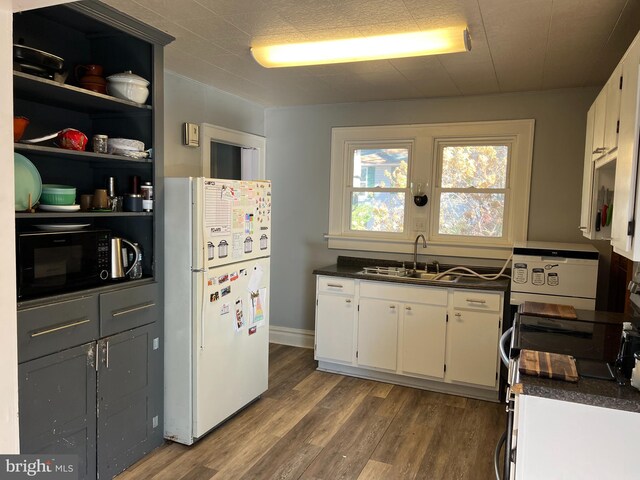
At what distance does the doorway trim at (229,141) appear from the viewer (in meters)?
3.81

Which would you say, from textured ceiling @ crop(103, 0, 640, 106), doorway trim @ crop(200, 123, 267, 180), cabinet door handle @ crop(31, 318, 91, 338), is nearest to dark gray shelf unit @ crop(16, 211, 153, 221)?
cabinet door handle @ crop(31, 318, 91, 338)

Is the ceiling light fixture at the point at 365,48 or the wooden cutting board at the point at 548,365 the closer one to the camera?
the wooden cutting board at the point at 548,365

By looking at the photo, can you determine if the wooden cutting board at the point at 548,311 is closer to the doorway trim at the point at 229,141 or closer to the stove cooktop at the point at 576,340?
the stove cooktop at the point at 576,340

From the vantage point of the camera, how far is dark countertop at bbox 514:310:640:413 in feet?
4.84

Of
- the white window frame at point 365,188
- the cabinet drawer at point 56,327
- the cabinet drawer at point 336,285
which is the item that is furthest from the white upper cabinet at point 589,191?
the cabinet drawer at point 56,327

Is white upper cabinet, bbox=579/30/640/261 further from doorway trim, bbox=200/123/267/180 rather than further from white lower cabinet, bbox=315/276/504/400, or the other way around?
doorway trim, bbox=200/123/267/180

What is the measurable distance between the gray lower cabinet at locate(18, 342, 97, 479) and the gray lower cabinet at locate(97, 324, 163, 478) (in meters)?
0.06

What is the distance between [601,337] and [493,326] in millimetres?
1322

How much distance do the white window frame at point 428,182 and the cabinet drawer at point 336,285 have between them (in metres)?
0.59

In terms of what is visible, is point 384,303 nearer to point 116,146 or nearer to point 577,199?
point 577,199

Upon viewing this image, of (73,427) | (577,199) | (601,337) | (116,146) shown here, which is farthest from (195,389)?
(577,199)

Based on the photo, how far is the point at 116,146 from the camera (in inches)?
102

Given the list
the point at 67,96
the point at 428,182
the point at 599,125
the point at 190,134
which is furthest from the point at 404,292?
the point at 67,96

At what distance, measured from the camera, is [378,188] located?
4430 millimetres
